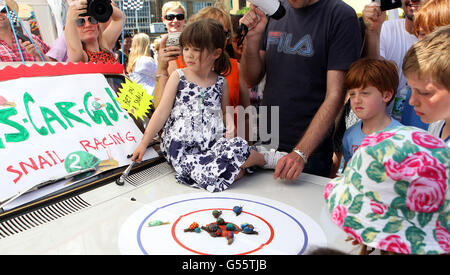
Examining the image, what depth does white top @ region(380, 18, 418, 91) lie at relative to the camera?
5.56 feet

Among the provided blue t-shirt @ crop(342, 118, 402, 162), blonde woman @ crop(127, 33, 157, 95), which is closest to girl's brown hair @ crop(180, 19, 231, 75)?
blue t-shirt @ crop(342, 118, 402, 162)

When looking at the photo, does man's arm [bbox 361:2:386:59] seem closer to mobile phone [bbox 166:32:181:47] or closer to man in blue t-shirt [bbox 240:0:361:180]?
man in blue t-shirt [bbox 240:0:361:180]

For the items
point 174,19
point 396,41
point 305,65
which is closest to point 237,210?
point 305,65

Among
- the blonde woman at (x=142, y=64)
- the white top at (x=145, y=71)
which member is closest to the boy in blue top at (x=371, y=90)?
the blonde woman at (x=142, y=64)

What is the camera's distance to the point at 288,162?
1091 mm

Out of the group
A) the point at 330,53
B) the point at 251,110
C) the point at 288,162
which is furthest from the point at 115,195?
the point at 330,53

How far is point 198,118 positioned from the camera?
125cm

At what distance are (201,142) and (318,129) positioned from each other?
17.3 inches

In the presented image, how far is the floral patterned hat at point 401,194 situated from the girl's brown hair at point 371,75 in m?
0.80

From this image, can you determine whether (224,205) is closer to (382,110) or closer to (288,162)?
(288,162)

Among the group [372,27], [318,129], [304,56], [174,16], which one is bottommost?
[318,129]

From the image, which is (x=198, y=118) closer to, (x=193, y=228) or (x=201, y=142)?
(x=201, y=142)

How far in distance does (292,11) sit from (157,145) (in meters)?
0.83

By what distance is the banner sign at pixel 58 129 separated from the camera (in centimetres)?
92
